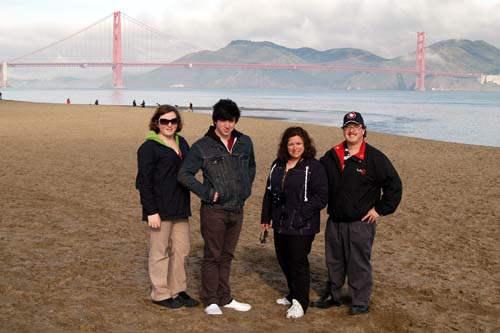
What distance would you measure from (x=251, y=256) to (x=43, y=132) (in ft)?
55.2

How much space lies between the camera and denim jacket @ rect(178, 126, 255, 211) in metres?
3.96

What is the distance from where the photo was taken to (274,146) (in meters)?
17.9

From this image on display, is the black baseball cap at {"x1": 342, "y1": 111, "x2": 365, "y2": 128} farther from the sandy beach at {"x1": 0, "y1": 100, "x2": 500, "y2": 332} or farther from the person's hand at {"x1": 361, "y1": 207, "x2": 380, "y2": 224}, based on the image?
the sandy beach at {"x1": 0, "y1": 100, "x2": 500, "y2": 332}

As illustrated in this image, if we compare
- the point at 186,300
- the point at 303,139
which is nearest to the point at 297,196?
the point at 303,139

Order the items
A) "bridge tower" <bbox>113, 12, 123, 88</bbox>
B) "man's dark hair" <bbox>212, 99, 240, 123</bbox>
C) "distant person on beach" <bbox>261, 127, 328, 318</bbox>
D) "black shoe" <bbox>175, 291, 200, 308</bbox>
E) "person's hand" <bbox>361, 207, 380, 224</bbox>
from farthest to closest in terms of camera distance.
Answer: "bridge tower" <bbox>113, 12, 123, 88</bbox>, "black shoe" <bbox>175, 291, 200, 308</bbox>, "person's hand" <bbox>361, 207, 380, 224</bbox>, "distant person on beach" <bbox>261, 127, 328, 318</bbox>, "man's dark hair" <bbox>212, 99, 240, 123</bbox>

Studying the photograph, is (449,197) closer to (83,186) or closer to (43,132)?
(83,186)

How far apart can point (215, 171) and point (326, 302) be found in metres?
1.42

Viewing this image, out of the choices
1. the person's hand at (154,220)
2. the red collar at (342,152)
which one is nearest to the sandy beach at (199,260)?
the person's hand at (154,220)

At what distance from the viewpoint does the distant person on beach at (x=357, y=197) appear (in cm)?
411

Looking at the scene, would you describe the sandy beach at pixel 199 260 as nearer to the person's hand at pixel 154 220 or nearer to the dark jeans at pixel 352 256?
the dark jeans at pixel 352 256

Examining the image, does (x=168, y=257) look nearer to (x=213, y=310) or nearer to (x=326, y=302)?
(x=213, y=310)

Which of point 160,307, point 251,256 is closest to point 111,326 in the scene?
point 160,307

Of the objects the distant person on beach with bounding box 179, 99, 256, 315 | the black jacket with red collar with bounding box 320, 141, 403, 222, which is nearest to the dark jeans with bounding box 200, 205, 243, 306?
the distant person on beach with bounding box 179, 99, 256, 315

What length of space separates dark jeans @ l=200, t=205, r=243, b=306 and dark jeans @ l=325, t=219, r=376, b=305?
737 mm
